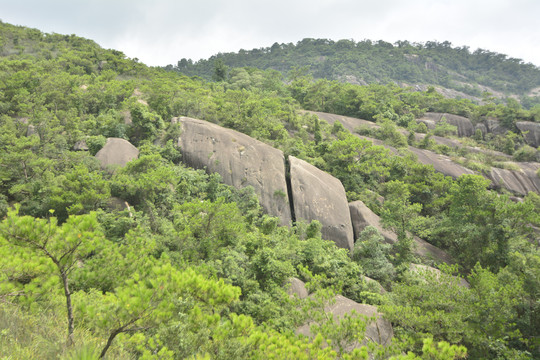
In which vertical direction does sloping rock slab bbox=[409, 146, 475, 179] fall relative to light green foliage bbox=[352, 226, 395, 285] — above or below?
above

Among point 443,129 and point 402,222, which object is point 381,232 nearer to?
point 402,222

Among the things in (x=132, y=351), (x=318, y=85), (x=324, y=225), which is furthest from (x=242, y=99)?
(x=132, y=351)

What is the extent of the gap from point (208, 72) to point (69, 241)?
88.7 m

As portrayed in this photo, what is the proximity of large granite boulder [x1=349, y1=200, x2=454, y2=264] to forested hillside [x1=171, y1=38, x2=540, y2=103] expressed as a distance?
257 feet

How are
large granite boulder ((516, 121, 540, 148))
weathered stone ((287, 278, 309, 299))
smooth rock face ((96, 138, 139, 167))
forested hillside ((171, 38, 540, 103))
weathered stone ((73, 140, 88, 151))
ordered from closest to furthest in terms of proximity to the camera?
1. weathered stone ((287, 278, 309, 299))
2. smooth rock face ((96, 138, 139, 167))
3. weathered stone ((73, 140, 88, 151))
4. large granite boulder ((516, 121, 540, 148))
5. forested hillside ((171, 38, 540, 103))

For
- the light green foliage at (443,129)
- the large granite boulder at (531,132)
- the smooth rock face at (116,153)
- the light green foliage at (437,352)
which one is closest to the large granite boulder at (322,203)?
the smooth rock face at (116,153)

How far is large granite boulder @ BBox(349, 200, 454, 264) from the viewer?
18980 millimetres

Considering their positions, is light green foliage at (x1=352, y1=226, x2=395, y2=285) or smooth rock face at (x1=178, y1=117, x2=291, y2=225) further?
smooth rock face at (x1=178, y1=117, x2=291, y2=225)

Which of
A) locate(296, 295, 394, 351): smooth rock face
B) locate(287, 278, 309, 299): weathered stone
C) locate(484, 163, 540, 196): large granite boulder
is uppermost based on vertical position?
locate(484, 163, 540, 196): large granite boulder

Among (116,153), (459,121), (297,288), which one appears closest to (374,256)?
(297,288)

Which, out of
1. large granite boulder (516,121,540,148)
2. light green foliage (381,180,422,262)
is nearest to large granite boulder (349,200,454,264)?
light green foliage (381,180,422,262)

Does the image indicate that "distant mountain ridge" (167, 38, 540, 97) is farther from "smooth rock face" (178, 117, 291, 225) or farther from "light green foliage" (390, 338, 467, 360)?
"light green foliage" (390, 338, 467, 360)

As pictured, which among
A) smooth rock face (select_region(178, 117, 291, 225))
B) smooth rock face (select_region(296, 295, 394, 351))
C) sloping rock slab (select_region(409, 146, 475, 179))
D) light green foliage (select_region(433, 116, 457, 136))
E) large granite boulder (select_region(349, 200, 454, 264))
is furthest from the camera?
light green foliage (select_region(433, 116, 457, 136))

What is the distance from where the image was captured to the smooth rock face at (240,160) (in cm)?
1964
